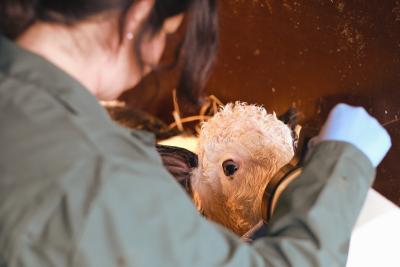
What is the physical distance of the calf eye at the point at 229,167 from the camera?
2.74 ft

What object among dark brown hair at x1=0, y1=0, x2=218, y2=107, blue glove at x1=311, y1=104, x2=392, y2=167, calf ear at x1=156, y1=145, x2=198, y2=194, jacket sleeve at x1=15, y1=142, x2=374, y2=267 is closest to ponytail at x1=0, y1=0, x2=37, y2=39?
dark brown hair at x1=0, y1=0, x2=218, y2=107

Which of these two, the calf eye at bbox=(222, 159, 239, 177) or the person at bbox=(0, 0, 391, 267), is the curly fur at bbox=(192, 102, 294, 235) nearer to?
the calf eye at bbox=(222, 159, 239, 177)

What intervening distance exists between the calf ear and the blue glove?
1.06 feet

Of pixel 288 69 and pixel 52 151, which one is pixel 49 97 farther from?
pixel 288 69

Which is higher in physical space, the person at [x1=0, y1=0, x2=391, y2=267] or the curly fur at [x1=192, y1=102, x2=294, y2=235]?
the person at [x1=0, y1=0, x2=391, y2=267]

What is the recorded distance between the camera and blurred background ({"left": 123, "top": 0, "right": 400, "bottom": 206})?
2.34ft

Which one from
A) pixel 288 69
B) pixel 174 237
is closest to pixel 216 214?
pixel 288 69

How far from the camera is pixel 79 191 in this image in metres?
0.37

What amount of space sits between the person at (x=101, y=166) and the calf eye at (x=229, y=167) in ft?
1.06

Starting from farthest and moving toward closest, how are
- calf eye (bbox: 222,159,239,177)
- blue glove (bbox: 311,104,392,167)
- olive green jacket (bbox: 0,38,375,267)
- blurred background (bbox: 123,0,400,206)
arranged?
calf eye (bbox: 222,159,239,177) < blurred background (bbox: 123,0,400,206) < blue glove (bbox: 311,104,392,167) < olive green jacket (bbox: 0,38,375,267)

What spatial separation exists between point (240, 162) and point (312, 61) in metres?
0.21

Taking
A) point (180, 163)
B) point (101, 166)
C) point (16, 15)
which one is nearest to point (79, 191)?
point (101, 166)

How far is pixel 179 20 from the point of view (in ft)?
1.53

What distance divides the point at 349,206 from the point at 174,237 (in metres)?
0.21
